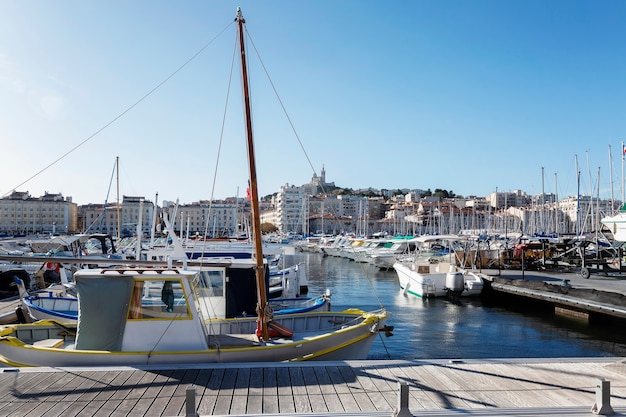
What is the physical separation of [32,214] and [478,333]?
521ft

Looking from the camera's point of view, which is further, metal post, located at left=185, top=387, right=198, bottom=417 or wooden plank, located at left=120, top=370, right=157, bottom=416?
wooden plank, located at left=120, top=370, right=157, bottom=416

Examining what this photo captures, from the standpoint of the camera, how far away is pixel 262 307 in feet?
34.3

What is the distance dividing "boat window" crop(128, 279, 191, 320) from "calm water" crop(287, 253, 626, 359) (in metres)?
4.73

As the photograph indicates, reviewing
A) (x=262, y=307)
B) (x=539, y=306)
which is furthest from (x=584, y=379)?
(x=539, y=306)

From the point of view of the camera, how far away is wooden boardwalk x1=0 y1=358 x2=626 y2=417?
6.74 metres

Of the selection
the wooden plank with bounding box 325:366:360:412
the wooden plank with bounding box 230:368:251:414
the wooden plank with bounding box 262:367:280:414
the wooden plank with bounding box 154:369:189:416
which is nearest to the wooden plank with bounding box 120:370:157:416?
the wooden plank with bounding box 154:369:189:416

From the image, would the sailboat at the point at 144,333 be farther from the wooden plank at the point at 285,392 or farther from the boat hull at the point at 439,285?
the boat hull at the point at 439,285

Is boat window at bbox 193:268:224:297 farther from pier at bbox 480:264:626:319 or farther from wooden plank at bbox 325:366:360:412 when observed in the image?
pier at bbox 480:264:626:319

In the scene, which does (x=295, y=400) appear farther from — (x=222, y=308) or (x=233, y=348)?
(x=222, y=308)

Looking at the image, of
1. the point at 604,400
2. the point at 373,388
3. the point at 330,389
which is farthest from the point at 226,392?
the point at 604,400

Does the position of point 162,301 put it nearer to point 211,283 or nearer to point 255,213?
point 255,213

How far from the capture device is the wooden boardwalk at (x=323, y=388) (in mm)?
6738

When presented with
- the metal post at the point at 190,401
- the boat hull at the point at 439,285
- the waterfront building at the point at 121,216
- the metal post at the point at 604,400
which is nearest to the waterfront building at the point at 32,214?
the waterfront building at the point at 121,216

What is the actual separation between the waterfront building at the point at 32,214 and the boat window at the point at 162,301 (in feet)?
503
